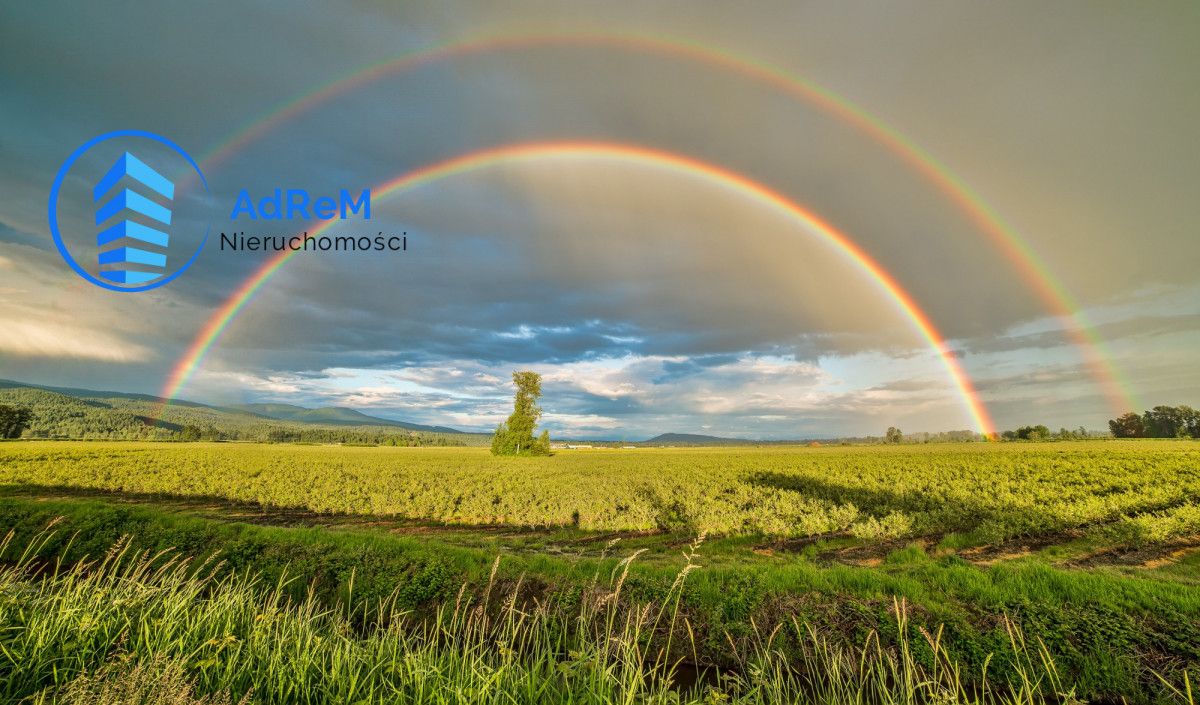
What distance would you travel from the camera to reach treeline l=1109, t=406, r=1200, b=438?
159 meters

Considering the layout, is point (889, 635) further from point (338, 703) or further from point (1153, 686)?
point (338, 703)

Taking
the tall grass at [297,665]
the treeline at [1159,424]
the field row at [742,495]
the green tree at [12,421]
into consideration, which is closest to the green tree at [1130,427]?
the treeline at [1159,424]

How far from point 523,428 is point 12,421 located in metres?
116

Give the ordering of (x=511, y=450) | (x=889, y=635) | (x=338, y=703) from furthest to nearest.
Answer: (x=511, y=450) → (x=889, y=635) → (x=338, y=703)

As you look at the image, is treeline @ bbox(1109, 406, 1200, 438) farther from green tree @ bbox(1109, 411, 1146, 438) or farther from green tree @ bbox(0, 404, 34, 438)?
green tree @ bbox(0, 404, 34, 438)

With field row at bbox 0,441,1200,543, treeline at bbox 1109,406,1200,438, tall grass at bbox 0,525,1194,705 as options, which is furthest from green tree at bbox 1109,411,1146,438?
tall grass at bbox 0,525,1194,705

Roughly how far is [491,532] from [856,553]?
15.2 metres

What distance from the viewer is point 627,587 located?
1210 cm

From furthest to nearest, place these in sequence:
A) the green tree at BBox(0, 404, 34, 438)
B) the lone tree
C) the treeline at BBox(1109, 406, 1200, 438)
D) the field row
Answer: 1. the treeline at BBox(1109, 406, 1200, 438)
2. the green tree at BBox(0, 404, 34, 438)
3. the lone tree
4. the field row

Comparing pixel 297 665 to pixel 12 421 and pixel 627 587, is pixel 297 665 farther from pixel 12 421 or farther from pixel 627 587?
pixel 12 421

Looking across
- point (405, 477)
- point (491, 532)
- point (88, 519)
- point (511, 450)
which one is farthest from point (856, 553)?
point (511, 450)

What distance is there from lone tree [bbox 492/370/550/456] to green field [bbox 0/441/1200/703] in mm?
52286

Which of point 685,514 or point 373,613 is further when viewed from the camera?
point 685,514

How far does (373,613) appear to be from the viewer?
43.6 ft
